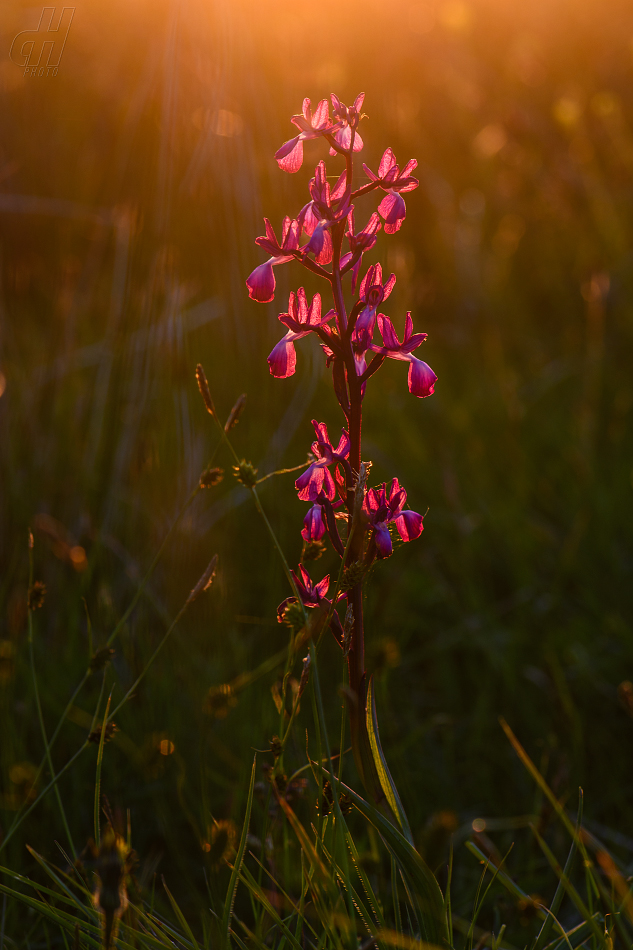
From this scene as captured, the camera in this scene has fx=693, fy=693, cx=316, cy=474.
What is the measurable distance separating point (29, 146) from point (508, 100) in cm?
314

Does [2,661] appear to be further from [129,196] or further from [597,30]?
[597,30]

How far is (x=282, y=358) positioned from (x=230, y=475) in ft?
6.56

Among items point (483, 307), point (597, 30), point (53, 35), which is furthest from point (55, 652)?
point (597, 30)

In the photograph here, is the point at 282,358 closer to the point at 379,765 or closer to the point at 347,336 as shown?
the point at 347,336

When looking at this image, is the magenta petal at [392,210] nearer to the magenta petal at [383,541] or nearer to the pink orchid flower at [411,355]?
the pink orchid flower at [411,355]

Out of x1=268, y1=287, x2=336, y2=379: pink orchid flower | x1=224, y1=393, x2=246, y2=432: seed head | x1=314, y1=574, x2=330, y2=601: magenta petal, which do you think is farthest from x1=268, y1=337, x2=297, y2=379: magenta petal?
x1=314, y1=574, x2=330, y2=601: magenta petal

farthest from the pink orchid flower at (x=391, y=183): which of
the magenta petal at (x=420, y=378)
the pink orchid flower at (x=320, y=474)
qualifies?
the pink orchid flower at (x=320, y=474)

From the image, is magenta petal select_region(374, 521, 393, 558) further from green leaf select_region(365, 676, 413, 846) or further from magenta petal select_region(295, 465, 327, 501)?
green leaf select_region(365, 676, 413, 846)

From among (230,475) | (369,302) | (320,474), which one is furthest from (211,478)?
(230,475)

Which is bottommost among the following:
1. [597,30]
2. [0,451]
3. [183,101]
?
[0,451]

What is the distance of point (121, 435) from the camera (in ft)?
8.38

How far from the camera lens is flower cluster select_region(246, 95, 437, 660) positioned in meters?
0.99

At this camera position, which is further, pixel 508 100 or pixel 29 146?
pixel 508 100

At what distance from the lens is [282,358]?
1025 mm
